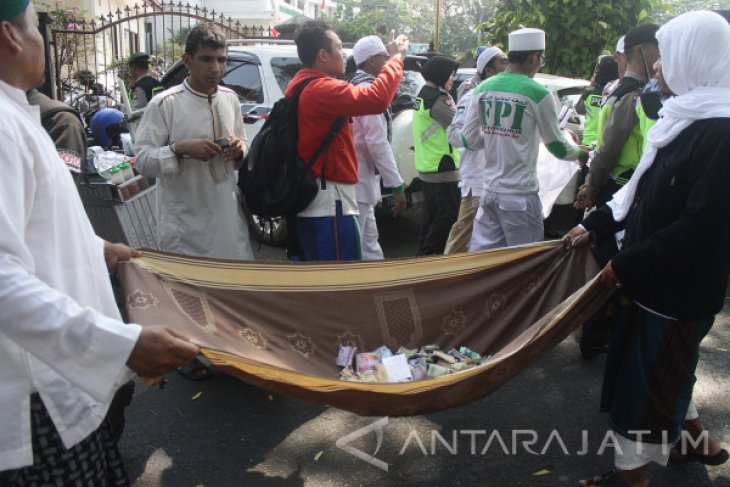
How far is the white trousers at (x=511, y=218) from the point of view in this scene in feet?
14.6

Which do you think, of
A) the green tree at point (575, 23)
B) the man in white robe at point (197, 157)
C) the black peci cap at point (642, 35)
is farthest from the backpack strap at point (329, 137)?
the green tree at point (575, 23)

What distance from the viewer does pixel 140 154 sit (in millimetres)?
3752

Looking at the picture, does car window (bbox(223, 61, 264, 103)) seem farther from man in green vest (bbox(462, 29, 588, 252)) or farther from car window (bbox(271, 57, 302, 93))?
man in green vest (bbox(462, 29, 588, 252))

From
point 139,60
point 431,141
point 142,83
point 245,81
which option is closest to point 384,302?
point 431,141

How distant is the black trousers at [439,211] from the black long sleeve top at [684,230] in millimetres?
3288

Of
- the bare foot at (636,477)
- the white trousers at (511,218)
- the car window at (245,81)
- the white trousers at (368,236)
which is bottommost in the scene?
the bare foot at (636,477)

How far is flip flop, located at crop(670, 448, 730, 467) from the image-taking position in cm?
314

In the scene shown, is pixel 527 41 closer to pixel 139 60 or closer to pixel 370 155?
pixel 370 155

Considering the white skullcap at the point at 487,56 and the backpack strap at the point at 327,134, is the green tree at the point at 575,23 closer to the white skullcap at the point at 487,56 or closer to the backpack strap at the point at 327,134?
the white skullcap at the point at 487,56

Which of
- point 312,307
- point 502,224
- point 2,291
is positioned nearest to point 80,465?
point 2,291

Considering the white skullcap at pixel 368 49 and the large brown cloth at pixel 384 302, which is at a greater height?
the white skullcap at pixel 368 49

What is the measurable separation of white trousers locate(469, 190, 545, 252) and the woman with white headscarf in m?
1.51

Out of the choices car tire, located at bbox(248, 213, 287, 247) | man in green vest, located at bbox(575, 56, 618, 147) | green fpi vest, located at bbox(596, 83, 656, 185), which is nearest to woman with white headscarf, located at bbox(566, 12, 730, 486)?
green fpi vest, located at bbox(596, 83, 656, 185)

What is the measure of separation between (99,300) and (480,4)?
53379mm
